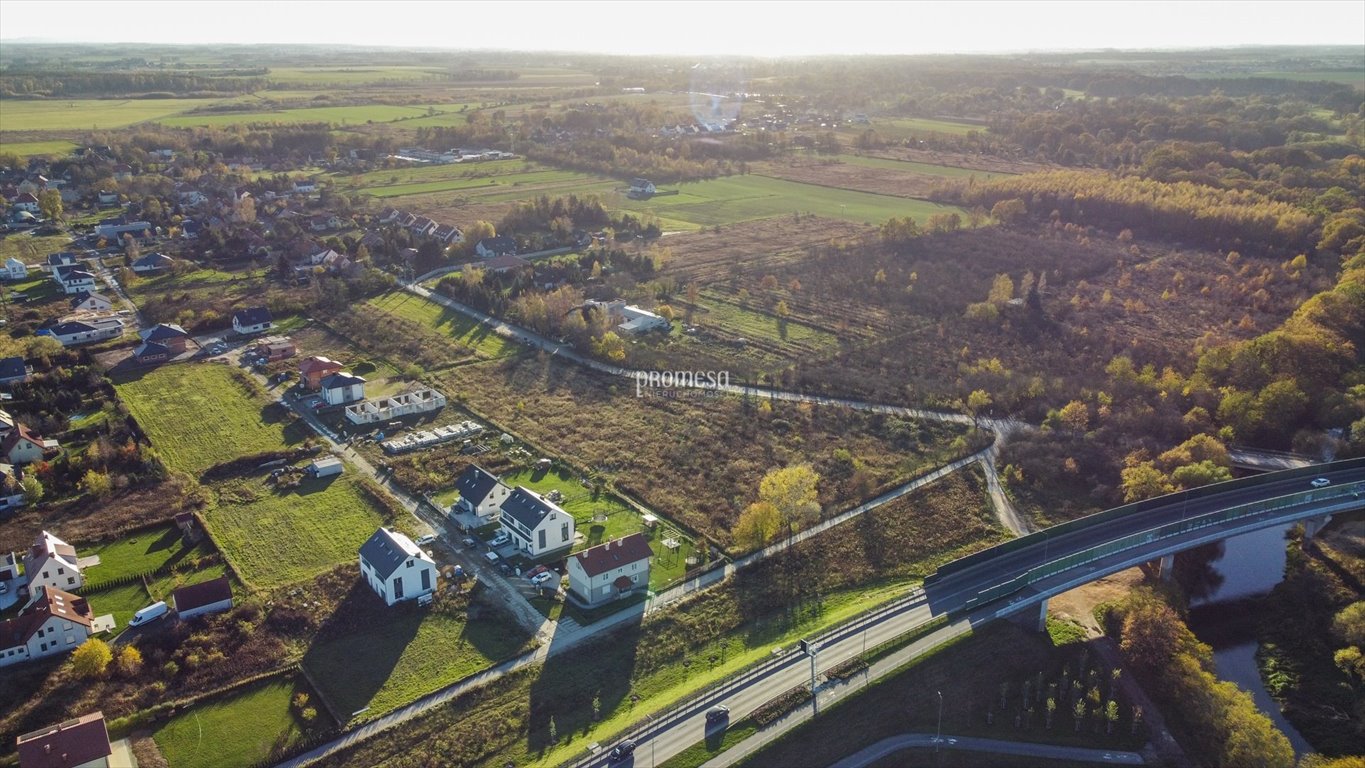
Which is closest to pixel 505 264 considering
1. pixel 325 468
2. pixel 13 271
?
pixel 325 468

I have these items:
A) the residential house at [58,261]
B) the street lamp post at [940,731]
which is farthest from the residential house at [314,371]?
the street lamp post at [940,731]

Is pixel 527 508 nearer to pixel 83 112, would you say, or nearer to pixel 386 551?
pixel 386 551

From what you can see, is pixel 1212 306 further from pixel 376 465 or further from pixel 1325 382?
pixel 376 465

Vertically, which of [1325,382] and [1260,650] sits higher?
[1325,382]

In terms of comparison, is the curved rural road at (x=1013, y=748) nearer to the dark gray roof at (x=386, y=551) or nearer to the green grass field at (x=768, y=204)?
the dark gray roof at (x=386, y=551)

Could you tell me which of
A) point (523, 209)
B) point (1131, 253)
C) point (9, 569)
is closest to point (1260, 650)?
point (9, 569)

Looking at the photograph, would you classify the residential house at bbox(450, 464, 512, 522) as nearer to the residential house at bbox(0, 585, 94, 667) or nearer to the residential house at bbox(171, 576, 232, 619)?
the residential house at bbox(171, 576, 232, 619)
